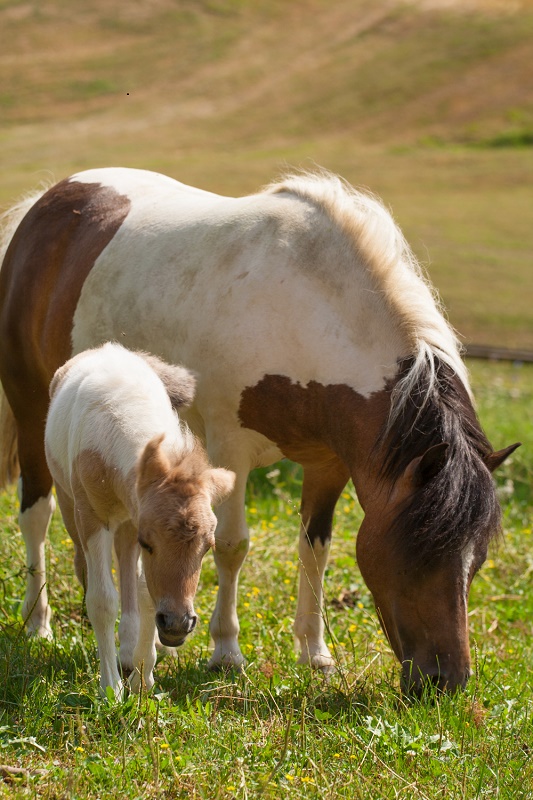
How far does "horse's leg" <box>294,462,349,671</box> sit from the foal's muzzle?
1.74 meters

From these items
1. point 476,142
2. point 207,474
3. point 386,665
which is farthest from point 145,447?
point 476,142

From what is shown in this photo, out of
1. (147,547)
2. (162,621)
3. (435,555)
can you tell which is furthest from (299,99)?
(162,621)

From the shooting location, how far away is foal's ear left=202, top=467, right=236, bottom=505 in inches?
135

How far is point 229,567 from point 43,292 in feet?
6.88

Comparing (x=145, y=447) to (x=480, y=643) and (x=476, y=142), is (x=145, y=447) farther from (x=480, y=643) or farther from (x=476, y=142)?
(x=476, y=142)

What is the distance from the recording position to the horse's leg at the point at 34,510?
16.9 feet

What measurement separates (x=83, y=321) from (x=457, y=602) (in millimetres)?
2597

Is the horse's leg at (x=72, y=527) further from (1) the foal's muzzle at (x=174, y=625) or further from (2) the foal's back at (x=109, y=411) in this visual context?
(1) the foal's muzzle at (x=174, y=625)

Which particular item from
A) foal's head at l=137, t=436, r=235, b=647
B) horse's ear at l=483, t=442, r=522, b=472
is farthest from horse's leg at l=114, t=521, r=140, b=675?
horse's ear at l=483, t=442, r=522, b=472

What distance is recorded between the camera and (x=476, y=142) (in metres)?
44.3

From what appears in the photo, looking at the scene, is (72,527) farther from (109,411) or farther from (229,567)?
(109,411)

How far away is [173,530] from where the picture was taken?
3.26 m

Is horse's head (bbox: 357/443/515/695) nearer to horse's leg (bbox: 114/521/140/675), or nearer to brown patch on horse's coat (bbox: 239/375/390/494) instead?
brown patch on horse's coat (bbox: 239/375/390/494)

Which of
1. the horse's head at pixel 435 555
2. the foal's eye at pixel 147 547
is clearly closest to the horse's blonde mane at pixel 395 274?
the horse's head at pixel 435 555
